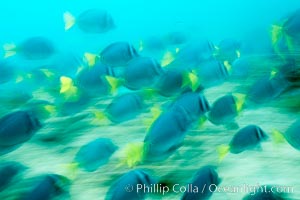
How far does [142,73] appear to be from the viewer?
134 inches

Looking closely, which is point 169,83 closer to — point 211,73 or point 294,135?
point 211,73

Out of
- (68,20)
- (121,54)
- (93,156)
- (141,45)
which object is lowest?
(93,156)

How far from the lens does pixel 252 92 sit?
3434 mm

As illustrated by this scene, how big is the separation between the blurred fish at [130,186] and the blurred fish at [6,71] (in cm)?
317

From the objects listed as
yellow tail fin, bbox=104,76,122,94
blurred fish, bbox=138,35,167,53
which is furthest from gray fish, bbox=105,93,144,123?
blurred fish, bbox=138,35,167,53

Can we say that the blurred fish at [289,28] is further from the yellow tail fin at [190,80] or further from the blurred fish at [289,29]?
the yellow tail fin at [190,80]

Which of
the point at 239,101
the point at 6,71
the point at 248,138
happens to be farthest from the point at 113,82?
the point at 6,71

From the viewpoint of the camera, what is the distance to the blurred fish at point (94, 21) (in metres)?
4.46

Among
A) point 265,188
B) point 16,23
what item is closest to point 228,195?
point 265,188

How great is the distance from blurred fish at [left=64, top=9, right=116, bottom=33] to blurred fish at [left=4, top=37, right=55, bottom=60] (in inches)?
17.4

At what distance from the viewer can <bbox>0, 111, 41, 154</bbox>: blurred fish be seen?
2.72m

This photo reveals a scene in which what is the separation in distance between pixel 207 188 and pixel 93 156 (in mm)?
1013

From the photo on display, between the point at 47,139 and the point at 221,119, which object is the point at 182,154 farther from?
the point at 47,139

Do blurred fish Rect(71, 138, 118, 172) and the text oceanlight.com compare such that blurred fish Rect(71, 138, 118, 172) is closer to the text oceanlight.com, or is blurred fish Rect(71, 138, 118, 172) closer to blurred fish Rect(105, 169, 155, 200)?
the text oceanlight.com
